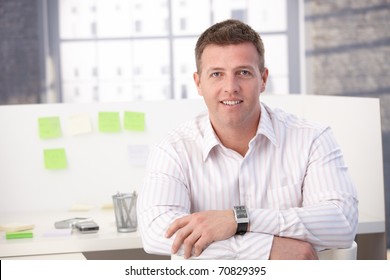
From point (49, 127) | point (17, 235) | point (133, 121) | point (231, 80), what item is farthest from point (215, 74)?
point (49, 127)

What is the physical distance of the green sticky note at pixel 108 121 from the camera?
2270 millimetres

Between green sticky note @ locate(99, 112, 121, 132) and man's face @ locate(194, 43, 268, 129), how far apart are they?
35.1 inches

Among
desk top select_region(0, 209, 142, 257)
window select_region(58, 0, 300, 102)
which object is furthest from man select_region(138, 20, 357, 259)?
window select_region(58, 0, 300, 102)

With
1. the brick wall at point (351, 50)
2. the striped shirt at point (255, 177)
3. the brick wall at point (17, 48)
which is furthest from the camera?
the brick wall at point (17, 48)

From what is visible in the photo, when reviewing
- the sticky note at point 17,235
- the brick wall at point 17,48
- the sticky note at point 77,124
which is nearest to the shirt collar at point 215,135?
the sticky note at point 17,235

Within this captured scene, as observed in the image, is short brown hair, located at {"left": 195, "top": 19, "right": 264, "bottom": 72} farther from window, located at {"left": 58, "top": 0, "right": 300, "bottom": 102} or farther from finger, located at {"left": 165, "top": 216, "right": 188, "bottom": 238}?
window, located at {"left": 58, "top": 0, "right": 300, "bottom": 102}

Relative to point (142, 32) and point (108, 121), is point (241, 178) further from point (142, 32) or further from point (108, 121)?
point (142, 32)

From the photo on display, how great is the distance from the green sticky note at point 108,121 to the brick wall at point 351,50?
8.08 ft

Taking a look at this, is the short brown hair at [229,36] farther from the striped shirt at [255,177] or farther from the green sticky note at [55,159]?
the green sticky note at [55,159]

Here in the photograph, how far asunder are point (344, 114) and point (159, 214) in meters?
0.97

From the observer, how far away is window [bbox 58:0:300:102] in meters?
4.81

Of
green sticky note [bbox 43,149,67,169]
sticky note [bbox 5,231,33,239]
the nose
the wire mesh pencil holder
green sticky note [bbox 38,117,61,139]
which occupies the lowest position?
sticky note [bbox 5,231,33,239]
